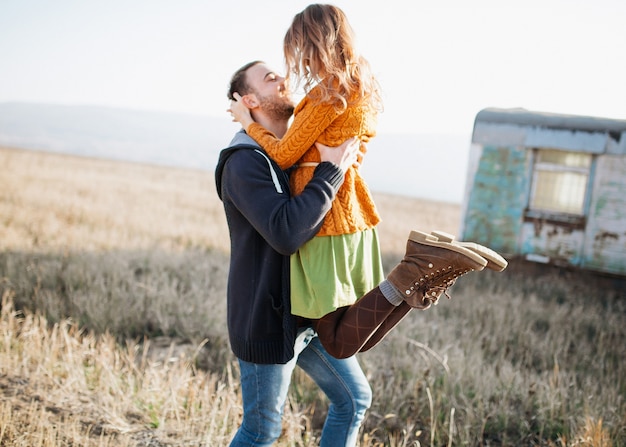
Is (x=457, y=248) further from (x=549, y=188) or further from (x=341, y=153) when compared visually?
(x=549, y=188)

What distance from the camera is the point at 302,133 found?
1.89 metres

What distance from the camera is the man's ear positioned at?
2150 millimetres

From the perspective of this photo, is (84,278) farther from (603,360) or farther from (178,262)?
(603,360)

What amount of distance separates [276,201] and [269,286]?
13.6 inches

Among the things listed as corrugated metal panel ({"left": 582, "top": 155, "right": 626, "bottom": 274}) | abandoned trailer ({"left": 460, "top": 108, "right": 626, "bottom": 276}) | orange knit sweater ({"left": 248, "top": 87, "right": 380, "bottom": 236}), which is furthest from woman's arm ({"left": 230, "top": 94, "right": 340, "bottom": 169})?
corrugated metal panel ({"left": 582, "top": 155, "right": 626, "bottom": 274})

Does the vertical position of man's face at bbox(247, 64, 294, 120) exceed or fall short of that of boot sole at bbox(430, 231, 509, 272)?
it exceeds it

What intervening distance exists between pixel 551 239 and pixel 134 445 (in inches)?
335

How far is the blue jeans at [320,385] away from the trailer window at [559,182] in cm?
839

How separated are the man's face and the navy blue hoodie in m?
0.25

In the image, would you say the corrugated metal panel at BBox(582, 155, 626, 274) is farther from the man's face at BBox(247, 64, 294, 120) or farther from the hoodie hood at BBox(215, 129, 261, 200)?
the hoodie hood at BBox(215, 129, 261, 200)

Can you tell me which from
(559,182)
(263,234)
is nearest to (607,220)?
(559,182)

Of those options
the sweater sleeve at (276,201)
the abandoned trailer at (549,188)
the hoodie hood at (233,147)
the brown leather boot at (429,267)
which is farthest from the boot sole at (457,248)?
the abandoned trailer at (549,188)

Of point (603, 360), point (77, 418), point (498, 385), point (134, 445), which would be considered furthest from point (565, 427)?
point (77, 418)

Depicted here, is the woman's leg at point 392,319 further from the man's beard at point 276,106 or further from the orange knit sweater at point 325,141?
the man's beard at point 276,106
